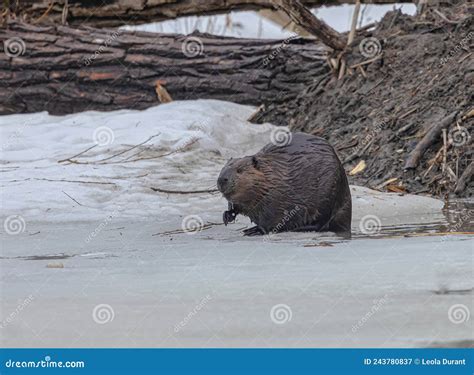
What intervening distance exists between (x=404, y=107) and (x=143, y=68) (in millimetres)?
2704

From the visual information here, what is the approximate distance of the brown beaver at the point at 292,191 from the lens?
5.18 meters

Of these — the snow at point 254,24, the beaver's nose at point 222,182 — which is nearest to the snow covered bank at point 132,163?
the beaver's nose at point 222,182

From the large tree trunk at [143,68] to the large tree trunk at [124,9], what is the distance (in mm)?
362

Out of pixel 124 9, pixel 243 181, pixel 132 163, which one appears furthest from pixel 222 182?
pixel 124 9

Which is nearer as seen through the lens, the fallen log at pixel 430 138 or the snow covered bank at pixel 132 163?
the snow covered bank at pixel 132 163

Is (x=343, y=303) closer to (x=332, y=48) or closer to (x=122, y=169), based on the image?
(x=122, y=169)

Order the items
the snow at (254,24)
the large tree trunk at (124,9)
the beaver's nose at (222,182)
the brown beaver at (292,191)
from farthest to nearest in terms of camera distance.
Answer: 1. the snow at (254,24)
2. the large tree trunk at (124,9)
3. the brown beaver at (292,191)
4. the beaver's nose at (222,182)

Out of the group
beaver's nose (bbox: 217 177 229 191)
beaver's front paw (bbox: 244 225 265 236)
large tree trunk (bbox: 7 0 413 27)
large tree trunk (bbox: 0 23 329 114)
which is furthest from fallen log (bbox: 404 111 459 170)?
large tree trunk (bbox: 7 0 413 27)

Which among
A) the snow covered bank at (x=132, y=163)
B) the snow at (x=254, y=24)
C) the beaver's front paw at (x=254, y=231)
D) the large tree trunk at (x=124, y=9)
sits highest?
the large tree trunk at (x=124, y=9)

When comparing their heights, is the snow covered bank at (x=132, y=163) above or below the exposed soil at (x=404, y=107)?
below

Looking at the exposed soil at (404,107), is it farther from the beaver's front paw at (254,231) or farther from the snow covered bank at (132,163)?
the beaver's front paw at (254,231)

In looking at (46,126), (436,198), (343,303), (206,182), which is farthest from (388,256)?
(46,126)

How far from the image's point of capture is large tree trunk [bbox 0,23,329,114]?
349 inches

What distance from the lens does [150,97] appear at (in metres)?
9.00
